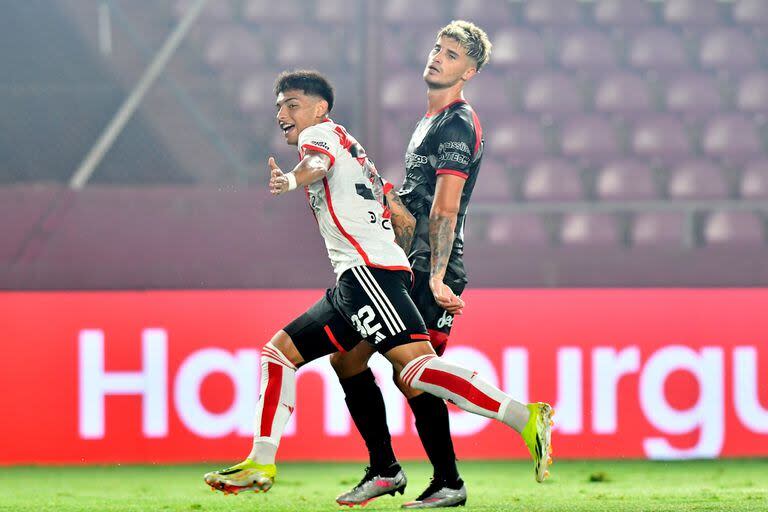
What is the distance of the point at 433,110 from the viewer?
4043 millimetres

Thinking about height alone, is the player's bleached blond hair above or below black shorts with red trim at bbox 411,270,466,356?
above

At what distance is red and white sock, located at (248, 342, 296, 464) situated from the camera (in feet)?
12.1

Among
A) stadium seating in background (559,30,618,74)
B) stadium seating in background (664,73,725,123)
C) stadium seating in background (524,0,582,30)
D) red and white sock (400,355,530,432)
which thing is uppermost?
stadium seating in background (524,0,582,30)

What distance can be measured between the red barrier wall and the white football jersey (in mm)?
1855

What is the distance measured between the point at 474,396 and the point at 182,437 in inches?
88.9

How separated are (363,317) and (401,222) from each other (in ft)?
1.48

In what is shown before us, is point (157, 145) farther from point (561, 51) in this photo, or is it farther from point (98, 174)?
point (561, 51)

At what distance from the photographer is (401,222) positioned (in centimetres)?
399

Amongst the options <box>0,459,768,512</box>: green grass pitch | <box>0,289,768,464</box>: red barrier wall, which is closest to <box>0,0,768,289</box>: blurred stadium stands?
<box>0,289,768,464</box>: red barrier wall

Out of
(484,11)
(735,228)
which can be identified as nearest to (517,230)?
(735,228)

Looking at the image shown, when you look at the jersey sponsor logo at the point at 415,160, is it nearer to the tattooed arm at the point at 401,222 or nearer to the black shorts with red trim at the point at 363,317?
the tattooed arm at the point at 401,222

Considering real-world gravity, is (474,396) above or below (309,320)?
below

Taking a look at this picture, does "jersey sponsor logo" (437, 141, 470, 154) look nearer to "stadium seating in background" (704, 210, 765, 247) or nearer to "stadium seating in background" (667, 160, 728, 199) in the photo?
"stadium seating in background" (704, 210, 765, 247)

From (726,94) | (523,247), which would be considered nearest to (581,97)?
(726,94)
